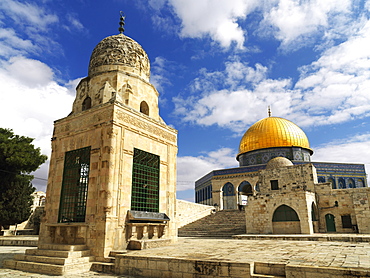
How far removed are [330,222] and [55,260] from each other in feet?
59.1

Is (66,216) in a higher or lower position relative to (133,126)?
lower

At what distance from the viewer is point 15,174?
1981 cm

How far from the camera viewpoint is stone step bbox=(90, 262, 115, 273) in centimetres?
714

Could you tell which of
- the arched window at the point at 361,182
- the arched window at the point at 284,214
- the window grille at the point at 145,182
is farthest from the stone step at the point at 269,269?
the arched window at the point at 361,182

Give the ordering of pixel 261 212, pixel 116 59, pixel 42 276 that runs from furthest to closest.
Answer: pixel 261 212, pixel 116 59, pixel 42 276

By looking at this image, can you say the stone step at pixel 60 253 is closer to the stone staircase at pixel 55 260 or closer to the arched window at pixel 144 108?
the stone staircase at pixel 55 260

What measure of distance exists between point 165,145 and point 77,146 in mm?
3285

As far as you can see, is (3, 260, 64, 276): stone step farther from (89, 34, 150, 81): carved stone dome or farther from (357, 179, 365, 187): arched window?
(357, 179, 365, 187): arched window

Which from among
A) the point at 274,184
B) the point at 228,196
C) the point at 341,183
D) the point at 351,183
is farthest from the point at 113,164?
the point at 351,183

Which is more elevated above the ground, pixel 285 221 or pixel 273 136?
pixel 273 136

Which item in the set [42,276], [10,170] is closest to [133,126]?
[42,276]

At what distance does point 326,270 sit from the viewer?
460 cm

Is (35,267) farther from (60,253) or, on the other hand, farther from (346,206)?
(346,206)

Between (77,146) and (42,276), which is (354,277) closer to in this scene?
(42,276)
